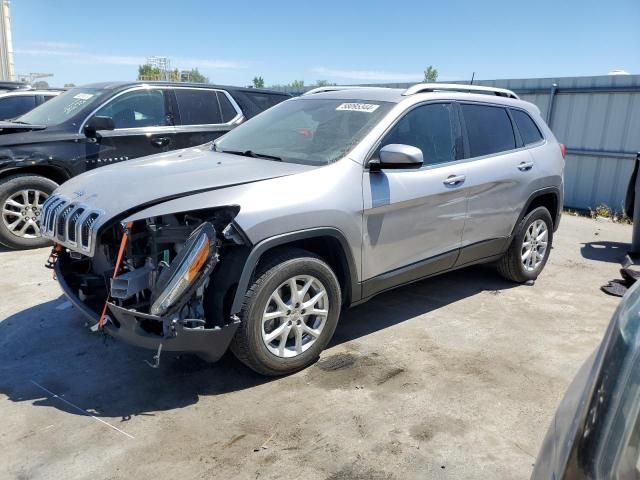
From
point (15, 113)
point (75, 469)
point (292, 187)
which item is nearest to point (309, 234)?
point (292, 187)

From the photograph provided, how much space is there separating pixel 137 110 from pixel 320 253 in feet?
13.5

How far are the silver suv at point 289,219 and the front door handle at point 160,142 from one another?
2.34m

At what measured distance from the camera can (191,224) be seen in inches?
130

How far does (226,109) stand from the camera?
7.47 meters

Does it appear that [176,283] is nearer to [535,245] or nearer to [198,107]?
[535,245]

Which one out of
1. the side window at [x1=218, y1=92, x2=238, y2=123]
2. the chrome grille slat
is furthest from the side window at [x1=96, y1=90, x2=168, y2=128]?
the chrome grille slat

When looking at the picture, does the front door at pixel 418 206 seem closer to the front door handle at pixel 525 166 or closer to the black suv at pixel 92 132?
the front door handle at pixel 525 166

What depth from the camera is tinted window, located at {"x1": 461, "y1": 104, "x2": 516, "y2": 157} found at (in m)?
4.79

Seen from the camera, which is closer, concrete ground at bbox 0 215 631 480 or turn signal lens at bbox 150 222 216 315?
concrete ground at bbox 0 215 631 480

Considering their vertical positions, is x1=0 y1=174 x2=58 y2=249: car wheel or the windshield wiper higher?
the windshield wiper

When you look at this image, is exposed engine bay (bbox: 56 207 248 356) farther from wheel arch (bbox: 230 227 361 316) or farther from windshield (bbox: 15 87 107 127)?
windshield (bbox: 15 87 107 127)

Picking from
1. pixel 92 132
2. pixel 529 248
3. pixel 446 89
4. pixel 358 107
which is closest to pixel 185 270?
pixel 358 107

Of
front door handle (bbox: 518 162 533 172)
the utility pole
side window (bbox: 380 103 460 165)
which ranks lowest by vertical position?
front door handle (bbox: 518 162 533 172)

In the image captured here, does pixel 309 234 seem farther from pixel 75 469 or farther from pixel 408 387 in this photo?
pixel 75 469
